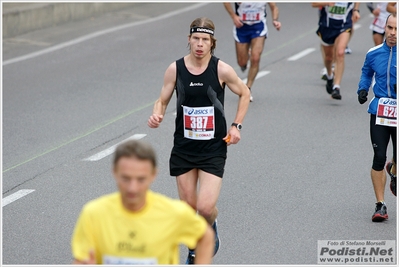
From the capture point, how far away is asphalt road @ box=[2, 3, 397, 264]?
8.07 meters

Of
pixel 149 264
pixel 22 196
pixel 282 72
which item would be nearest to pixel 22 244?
pixel 22 196

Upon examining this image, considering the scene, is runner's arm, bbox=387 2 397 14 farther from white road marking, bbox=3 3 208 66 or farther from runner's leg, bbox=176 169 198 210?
runner's leg, bbox=176 169 198 210

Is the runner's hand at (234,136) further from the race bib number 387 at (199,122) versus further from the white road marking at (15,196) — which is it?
the white road marking at (15,196)

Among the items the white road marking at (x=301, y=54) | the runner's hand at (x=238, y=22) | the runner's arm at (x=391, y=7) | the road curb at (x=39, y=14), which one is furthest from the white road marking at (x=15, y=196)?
the road curb at (x=39, y=14)

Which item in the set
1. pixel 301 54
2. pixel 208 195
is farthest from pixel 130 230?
pixel 301 54

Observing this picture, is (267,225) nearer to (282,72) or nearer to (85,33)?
(282,72)

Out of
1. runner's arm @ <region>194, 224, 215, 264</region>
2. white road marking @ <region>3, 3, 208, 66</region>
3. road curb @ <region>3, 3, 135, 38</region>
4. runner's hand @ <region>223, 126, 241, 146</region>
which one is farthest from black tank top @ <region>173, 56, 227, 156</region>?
road curb @ <region>3, 3, 135, 38</region>

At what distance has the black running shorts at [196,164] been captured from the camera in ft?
22.9

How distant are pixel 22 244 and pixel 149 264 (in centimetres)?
362

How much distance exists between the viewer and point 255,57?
45.5 ft

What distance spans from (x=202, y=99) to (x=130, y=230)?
2954mm

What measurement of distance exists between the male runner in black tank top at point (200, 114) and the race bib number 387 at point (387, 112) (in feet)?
5.50

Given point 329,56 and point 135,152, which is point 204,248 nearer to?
point 135,152

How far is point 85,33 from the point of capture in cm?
1967
